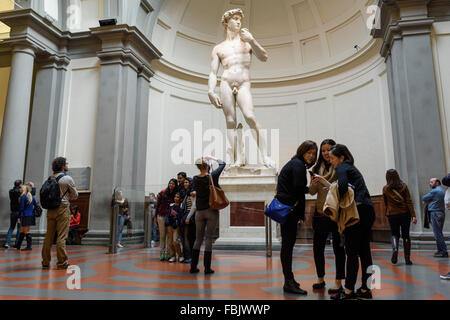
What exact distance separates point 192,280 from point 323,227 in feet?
5.08

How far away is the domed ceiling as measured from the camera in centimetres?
1184

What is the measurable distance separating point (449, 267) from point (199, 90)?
1030 centimetres

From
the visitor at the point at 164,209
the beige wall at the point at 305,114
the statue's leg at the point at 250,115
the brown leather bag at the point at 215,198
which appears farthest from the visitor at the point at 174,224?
the beige wall at the point at 305,114

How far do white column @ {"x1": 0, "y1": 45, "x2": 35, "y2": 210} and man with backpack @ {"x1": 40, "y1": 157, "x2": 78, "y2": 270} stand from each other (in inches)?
198

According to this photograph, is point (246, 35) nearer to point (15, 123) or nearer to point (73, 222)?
point (73, 222)

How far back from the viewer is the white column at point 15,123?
8766 millimetres

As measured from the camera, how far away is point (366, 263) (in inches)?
113

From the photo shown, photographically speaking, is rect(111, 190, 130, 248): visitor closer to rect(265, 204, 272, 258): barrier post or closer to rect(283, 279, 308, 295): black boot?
rect(265, 204, 272, 258): barrier post

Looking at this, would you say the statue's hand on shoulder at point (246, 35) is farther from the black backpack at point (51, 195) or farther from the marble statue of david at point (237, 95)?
the black backpack at point (51, 195)

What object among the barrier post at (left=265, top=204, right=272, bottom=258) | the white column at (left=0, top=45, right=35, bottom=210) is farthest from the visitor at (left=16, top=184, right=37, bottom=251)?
the barrier post at (left=265, top=204, right=272, bottom=258)

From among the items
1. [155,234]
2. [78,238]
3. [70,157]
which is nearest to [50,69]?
[70,157]

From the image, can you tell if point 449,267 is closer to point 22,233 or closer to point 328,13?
point 22,233

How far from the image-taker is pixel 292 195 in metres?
3.11

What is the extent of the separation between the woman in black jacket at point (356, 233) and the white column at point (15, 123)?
8.75 metres
